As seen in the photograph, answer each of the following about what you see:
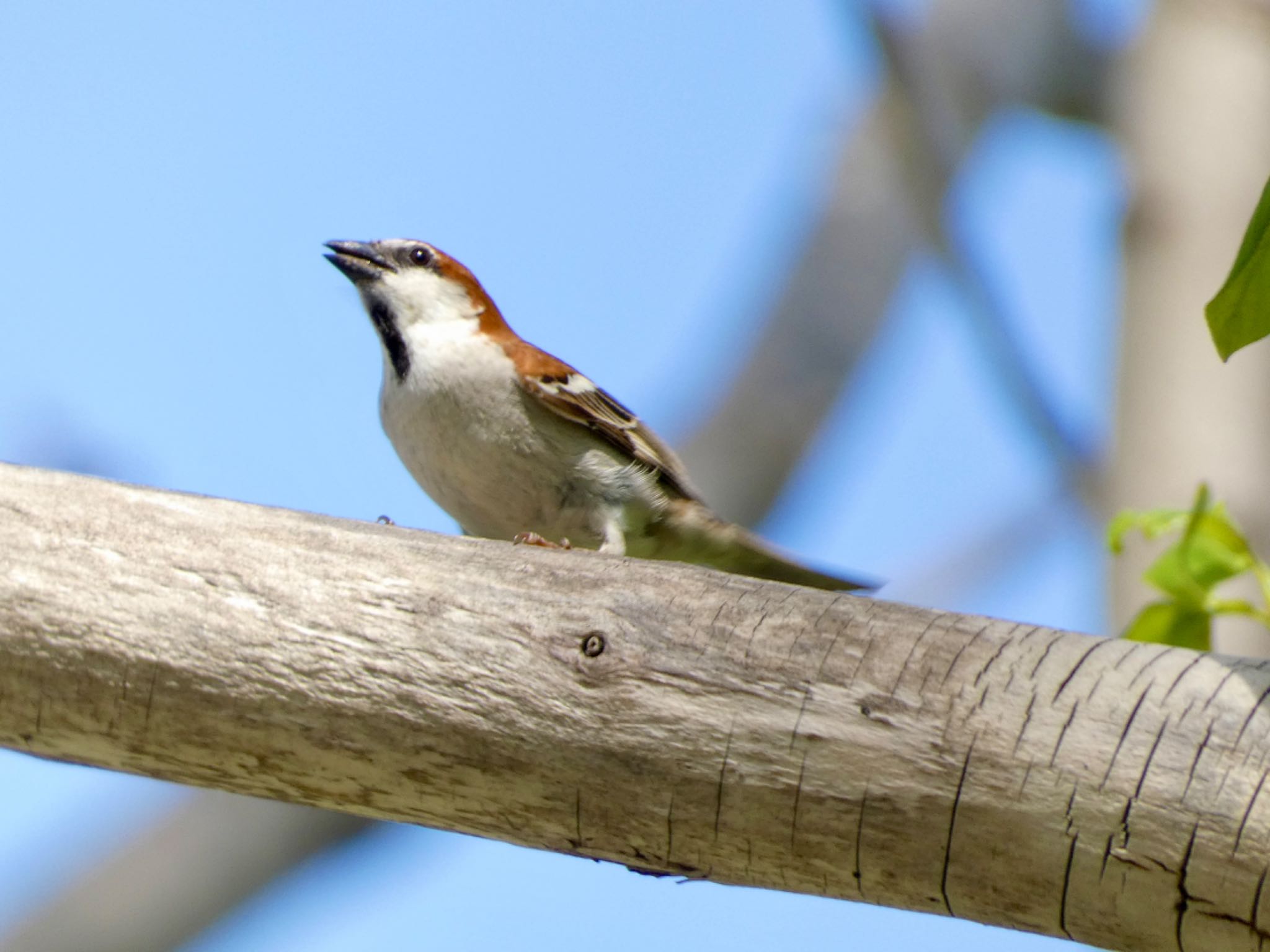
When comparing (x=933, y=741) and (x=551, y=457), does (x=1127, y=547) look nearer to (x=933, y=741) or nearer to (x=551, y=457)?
(x=551, y=457)

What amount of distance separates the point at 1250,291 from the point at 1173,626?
1241 millimetres

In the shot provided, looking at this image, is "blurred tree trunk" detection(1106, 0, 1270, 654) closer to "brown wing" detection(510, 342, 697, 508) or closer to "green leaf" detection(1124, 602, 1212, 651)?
"brown wing" detection(510, 342, 697, 508)

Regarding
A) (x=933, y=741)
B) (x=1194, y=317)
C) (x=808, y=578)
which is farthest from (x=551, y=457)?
(x=1194, y=317)

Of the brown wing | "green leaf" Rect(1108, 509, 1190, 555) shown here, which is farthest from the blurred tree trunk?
"green leaf" Rect(1108, 509, 1190, 555)

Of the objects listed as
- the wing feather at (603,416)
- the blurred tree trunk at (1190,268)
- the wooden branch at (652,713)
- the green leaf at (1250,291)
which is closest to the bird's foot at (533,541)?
the wing feather at (603,416)

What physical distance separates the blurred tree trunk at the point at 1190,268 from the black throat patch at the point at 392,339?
8.60 ft

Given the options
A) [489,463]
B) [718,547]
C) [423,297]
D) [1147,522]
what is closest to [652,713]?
[1147,522]

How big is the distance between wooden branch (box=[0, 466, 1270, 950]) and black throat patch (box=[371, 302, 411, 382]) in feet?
5.98

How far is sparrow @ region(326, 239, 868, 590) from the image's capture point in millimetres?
4488

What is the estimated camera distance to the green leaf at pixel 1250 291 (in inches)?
72.0

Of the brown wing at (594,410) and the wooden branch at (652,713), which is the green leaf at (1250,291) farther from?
the brown wing at (594,410)

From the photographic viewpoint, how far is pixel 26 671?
2691 mm

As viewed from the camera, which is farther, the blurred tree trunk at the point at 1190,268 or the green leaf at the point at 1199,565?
the blurred tree trunk at the point at 1190,268

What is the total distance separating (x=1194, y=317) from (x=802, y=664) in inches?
154
